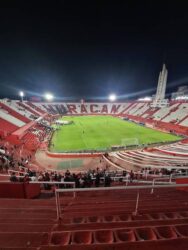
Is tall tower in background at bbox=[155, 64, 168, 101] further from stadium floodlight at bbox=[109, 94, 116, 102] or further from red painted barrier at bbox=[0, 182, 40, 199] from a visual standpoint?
red painted barrier at bbox=[0, 182, 40, 199]

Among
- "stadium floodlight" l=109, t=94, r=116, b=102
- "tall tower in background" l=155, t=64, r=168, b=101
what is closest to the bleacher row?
"tall tower in background" l=155, t=64, r=168, b=101

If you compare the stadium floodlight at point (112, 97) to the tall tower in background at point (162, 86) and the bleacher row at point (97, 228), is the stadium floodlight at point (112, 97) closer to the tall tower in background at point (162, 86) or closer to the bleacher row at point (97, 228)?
the tall tower in background at point (162, 86)

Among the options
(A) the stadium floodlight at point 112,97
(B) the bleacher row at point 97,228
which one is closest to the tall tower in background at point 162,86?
(A) the stadium floodlight at point 112,97

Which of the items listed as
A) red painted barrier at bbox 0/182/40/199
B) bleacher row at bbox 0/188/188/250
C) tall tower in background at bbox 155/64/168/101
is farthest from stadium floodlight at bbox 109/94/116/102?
bleacher row at bbox 0/188/188/250

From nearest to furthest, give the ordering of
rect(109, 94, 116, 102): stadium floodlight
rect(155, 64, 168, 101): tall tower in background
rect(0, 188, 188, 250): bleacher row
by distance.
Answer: rect(0, 188, 188, 250): bleacher row, rect(155, 64, 168, 101): tall tower in background, rect(109, 94, 116, 102): stadium floodlight

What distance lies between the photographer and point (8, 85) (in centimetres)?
7894

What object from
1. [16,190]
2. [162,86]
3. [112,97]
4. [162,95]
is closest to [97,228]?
[16,190]

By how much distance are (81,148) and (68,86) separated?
269 feet

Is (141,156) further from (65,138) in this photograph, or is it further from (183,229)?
(183,229)

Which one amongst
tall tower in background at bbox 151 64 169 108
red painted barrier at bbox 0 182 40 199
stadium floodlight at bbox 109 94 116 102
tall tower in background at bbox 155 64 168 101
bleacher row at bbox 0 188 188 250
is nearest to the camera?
bleacher row at bbox 0 188 188 250

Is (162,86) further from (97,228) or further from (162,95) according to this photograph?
(97,228)

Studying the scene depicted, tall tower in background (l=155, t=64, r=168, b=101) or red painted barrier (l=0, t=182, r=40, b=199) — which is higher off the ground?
tall tower in background (l=155, t=64, r=168, b=101)

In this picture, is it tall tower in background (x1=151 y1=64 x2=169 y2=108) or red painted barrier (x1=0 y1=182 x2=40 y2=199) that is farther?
tall tower in background (x1=151 y1=64 x2=169 y2=108)

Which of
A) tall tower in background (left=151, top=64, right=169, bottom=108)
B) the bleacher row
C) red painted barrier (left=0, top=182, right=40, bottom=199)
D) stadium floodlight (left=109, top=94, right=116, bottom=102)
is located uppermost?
stadium floodlight (left=109, top=94, right=116, bottom=102)
